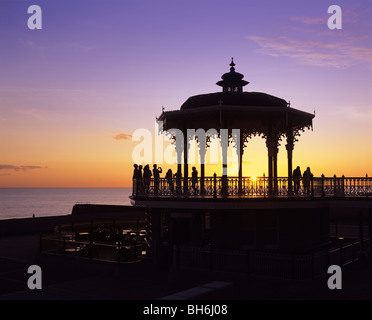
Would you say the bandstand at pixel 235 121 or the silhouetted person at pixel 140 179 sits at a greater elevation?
the bandstand at pixel 235 121

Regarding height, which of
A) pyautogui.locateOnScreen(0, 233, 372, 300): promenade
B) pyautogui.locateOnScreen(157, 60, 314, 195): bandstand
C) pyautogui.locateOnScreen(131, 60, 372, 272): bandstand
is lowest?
pyautogui.locateOnScreen(0, 233, 372, 300): promenade

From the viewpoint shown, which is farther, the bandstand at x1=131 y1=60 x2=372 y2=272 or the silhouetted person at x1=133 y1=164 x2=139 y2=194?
the silhouetted person at x1=133 y1=164 x2=139 y2=194

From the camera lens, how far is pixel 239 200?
22047 millimetres

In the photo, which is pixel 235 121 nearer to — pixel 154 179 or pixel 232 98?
pixel 232 98

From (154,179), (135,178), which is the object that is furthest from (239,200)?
(135,178)

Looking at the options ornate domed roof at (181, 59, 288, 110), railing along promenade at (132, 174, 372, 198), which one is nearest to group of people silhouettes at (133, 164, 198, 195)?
railing along promenade at (132, 174, 372, 198)

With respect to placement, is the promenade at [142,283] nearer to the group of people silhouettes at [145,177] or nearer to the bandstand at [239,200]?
the bandstand at [239,200]

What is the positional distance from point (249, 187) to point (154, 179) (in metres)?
5.34

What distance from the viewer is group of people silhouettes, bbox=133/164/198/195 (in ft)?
77.9

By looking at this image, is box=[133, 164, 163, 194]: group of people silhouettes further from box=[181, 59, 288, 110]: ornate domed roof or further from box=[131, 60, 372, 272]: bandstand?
box=[181, 59, 288, 110]: ornate domed roof

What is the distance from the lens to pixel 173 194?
23.7 m

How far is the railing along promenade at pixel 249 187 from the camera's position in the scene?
22.8 metres

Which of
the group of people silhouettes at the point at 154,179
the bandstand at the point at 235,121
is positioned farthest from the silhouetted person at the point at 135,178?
the bandstand at the point at 235,121
